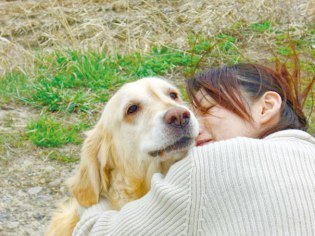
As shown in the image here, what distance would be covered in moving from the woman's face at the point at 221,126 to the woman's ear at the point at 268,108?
0.05 meters

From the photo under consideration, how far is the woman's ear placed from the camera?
2.91 meters

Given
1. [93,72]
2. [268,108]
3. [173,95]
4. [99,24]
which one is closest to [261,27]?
[99,24]

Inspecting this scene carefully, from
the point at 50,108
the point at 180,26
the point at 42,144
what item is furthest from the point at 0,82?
the point at 180,26

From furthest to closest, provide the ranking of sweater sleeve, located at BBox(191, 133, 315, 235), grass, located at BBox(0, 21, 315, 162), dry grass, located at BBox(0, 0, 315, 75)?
dry grass, located at BBox(0, 0, 315, 75) → grass, located at BBox(0, 21, 315, 162) → sweater sleeve, located at BBox(191, 133, 315, 235)

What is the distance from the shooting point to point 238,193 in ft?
7.90

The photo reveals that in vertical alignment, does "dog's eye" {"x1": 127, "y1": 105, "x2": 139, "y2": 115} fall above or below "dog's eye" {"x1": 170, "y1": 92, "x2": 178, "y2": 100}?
above

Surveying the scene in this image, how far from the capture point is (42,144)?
16.0ft

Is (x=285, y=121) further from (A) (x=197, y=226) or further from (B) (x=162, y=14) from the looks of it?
(B) (x=162, y=14)

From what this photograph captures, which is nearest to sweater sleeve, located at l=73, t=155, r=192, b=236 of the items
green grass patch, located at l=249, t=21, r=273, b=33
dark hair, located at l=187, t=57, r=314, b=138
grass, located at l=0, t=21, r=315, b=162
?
dark hair, located at l=187, t=57, r=314, b=138

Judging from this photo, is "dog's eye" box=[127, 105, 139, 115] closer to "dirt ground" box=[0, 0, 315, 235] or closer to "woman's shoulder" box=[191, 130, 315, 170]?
"woman's shoulder" box=[191, 130, 315, 170]

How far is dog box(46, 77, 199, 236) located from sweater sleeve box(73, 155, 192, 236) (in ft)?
1.08

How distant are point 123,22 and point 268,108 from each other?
458 cm

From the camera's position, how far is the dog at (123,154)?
302cm

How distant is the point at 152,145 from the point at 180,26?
4.46m
